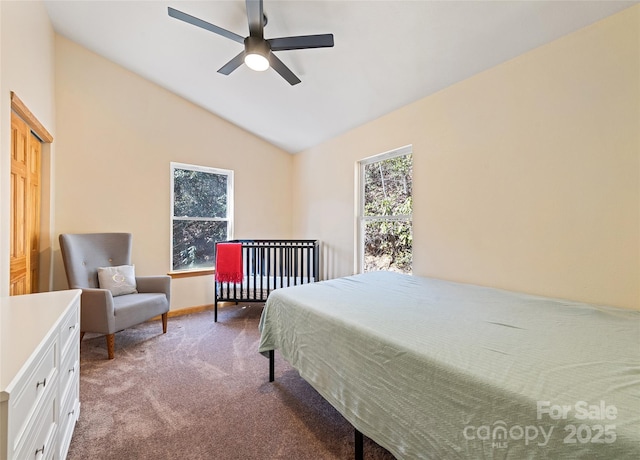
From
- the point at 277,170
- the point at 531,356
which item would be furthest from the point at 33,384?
the point at 277,170

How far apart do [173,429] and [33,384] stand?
89 centimetres

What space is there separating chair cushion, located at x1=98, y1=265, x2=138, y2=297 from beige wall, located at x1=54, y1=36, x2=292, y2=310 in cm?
39

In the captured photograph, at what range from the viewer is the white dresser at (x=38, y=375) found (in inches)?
29.0

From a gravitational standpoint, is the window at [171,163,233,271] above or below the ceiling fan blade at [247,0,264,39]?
below

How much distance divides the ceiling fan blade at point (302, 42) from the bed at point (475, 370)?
171 centimetres

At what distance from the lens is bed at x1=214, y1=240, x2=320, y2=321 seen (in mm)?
3305

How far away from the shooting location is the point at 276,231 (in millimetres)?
4340

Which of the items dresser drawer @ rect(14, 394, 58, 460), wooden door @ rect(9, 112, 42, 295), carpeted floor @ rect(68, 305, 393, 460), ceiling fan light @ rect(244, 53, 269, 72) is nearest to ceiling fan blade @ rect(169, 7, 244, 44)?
ceiling fan light @ rect(244, 53, 269, 72)

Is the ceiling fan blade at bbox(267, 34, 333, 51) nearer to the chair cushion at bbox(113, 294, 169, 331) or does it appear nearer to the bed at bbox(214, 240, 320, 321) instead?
the bed at bbox(214, 240, 320, 321)

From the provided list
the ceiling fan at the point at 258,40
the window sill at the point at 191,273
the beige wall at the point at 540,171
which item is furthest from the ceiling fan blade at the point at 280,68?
the window sill at the point at 191,273

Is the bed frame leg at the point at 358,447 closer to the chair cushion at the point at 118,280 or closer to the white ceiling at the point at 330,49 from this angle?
the white ceiling at the point at 330,49

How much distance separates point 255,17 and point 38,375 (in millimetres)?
2123

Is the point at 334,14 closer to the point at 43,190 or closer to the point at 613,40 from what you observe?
the point at 613,40

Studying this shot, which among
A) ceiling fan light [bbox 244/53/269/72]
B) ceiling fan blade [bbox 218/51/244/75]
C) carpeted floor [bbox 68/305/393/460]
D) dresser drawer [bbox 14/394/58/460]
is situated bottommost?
carpeted floor [bbox 68/305/393/460]
